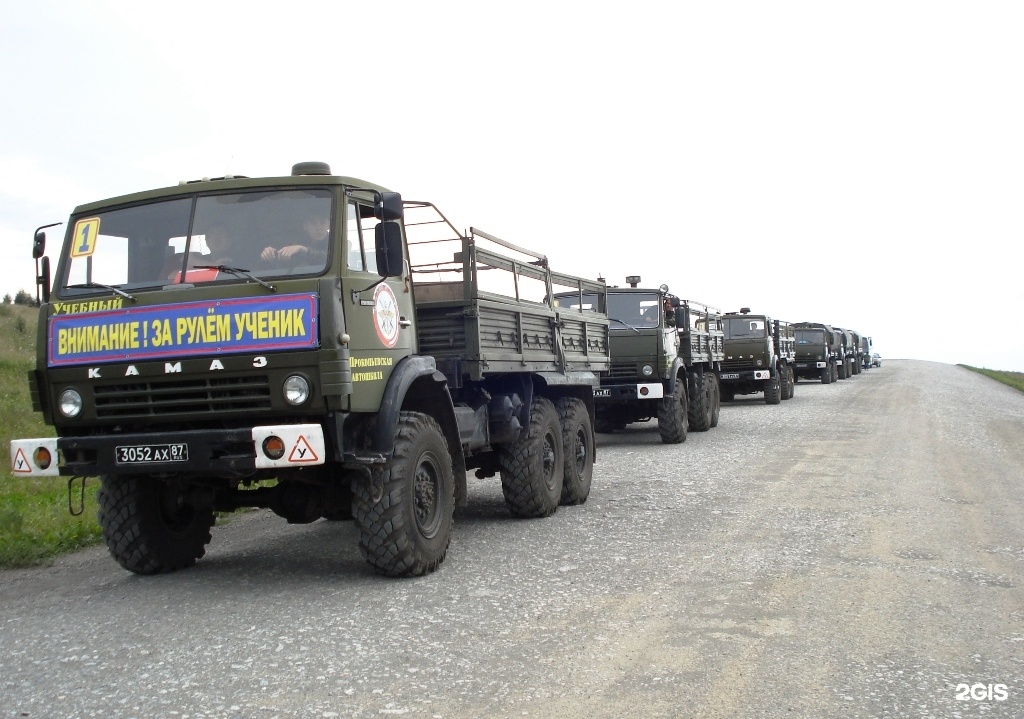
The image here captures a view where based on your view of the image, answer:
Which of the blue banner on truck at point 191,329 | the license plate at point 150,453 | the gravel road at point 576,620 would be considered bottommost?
the gravel road at point 576,620

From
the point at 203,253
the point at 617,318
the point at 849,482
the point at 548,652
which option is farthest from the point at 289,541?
the point at 617,318

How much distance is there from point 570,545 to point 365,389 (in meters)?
2.39

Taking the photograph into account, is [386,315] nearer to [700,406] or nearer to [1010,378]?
[700,406]

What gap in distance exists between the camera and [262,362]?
5.79m

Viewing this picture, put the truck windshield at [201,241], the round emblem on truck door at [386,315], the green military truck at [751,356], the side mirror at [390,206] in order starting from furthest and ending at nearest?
the green military truck at [751,356] < the round emblem on truck door at [386,315] < the side mirror at [390,206] < the truck windshield at [201,241]

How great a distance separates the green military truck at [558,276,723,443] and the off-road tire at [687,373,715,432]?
11 cm

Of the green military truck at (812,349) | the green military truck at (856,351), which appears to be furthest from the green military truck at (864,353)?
the green military truck at (812,349)

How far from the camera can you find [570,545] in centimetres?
759

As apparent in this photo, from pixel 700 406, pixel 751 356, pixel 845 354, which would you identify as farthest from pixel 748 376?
pixel 845 354

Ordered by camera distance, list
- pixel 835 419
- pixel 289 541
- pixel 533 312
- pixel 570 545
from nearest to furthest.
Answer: pixel 570 545 → pixel 289 541 → pixel 533 312 → pixel 835 419

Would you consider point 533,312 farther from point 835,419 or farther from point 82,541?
point 835,419

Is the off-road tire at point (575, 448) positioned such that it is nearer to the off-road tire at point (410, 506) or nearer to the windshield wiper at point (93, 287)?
the off-road tire at point (410, 506)

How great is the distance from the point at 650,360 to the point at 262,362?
1020cm

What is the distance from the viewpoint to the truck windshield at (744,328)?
84.5 feet
